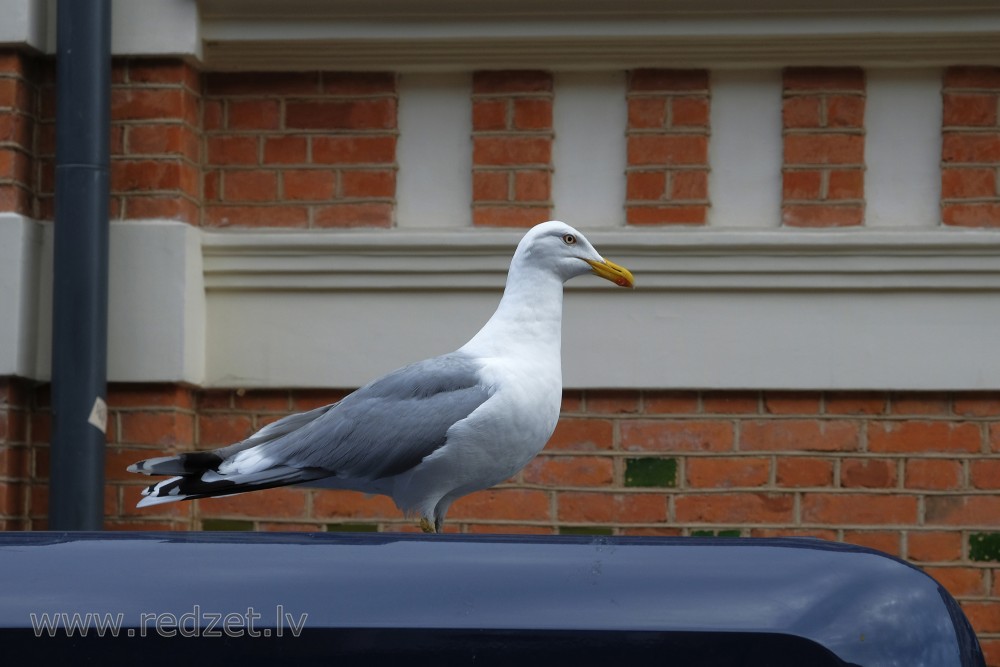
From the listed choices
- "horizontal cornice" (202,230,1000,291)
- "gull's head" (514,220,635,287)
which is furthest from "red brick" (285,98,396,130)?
"gull's head" (514,220,635,287)

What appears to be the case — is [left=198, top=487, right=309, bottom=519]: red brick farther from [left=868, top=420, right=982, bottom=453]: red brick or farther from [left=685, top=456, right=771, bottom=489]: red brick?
[left=868, top=420, right=982, bottom=453]: red brick

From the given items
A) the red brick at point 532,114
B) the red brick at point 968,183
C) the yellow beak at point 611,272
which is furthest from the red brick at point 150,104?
the red brick at point 968,183

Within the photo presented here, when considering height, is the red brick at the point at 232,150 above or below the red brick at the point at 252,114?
below

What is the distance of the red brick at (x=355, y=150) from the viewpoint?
14.9 feet

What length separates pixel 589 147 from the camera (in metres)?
4.52

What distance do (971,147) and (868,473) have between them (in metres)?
1.10

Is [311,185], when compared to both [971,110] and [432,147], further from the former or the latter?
[971,110]

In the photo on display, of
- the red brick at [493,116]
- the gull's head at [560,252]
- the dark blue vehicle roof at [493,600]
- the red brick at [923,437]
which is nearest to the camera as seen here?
the dark blue vehicle roof at [493,600]

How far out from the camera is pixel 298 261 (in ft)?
14.6

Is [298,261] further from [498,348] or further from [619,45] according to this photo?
[498,348]

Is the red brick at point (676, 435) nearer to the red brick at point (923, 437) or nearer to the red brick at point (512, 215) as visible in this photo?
the red brick at point (923, 437)

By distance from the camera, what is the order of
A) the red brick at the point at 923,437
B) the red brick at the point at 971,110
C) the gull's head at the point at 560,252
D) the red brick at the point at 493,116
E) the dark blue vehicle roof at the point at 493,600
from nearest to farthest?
the dark blue vehicle roof at the point at 493,600 → the gull's head at the point at 560,252 → the red brick at the point at 923,437 → the red brick at the point at 971,110 → the red brick at the point at 493,116

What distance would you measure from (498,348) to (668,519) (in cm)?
163

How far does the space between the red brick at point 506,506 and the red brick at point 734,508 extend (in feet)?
1.40
